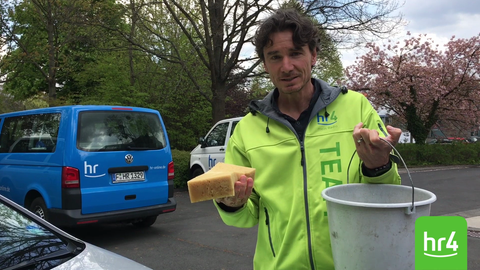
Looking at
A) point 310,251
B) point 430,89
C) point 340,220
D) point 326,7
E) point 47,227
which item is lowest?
point 47,227

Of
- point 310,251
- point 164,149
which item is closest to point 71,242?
point 310,251

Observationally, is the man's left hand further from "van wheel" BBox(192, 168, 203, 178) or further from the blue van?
"van wheel" BBox(192, 168, 203, 178)

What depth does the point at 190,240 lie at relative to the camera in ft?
19.4

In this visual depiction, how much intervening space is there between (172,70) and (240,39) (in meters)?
4.19

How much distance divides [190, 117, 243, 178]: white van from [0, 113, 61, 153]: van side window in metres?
4.00

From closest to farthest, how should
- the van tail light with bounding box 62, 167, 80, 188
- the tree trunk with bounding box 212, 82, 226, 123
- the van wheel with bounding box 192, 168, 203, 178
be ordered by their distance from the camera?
1. the van tail light with bounding box 62, 167, 80, 188
2. the van wheel with bounding box 192, 168, 203, 178
3. the tree trunk with bounding box 212, 82, 226, 123

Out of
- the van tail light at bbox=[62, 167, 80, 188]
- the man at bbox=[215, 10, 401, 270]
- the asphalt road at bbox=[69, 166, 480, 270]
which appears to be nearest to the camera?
the man at bbox=[215, 10, 401, 270]

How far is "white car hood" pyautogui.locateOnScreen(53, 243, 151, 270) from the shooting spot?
8.33ft

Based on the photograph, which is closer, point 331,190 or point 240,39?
point 331,190

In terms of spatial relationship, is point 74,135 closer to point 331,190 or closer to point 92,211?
point 92,211

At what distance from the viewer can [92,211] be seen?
17.7 feet

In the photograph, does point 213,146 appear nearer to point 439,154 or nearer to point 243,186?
point 243,186

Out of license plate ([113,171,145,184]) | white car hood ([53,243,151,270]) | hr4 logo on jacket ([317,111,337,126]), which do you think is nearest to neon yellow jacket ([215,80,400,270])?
hr4 logo on jacket ([317,111,337,126])

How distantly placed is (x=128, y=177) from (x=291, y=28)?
4.63 meters
